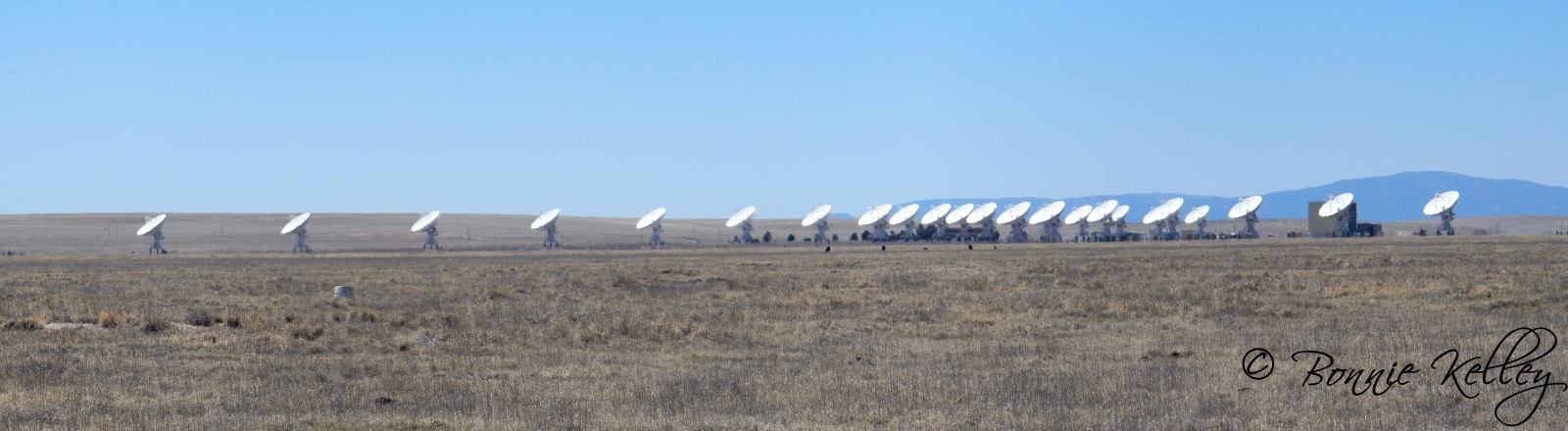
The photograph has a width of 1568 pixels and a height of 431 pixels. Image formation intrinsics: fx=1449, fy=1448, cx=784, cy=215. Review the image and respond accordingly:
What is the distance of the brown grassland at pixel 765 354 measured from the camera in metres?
13.8

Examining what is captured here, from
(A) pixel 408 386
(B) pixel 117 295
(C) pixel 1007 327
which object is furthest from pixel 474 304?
(A) pixel 408 386

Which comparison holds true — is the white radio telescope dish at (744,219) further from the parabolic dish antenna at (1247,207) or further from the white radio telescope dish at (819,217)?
the parabolic dish antenna at (1247,207)

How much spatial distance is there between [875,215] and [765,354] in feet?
399

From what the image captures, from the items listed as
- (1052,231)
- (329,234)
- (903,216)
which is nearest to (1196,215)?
(1052,231)

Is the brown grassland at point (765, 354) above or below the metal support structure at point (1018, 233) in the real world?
below

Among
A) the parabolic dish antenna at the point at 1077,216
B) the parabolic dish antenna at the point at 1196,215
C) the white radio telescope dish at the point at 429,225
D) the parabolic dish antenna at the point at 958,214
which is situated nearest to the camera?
the white radio telescope dish at the point at 429,225

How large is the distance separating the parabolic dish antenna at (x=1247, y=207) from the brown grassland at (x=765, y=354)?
98536 mm

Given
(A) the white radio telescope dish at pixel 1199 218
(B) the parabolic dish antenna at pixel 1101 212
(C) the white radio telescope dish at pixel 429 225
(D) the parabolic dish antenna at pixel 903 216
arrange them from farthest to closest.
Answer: (A) the white radio telescope dish at pixel 1199 218, (B) the parabolic dish antenna at pixel 1101 212, (D) the parabolic dish antenna at pixel 903 216, (C) the white radio telescope dish at pixel 429 225

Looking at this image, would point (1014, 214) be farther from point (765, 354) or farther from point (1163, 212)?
point (765, 354)

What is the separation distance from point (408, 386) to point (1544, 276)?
3244cm

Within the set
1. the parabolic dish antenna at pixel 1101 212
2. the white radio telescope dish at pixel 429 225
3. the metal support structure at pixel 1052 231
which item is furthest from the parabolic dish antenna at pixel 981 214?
the white radio telescope dish at pixel 429 225

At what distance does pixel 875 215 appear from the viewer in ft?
466

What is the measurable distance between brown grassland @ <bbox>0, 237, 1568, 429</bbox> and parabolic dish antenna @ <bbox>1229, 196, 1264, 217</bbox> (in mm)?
98536

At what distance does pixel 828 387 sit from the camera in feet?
52.8
